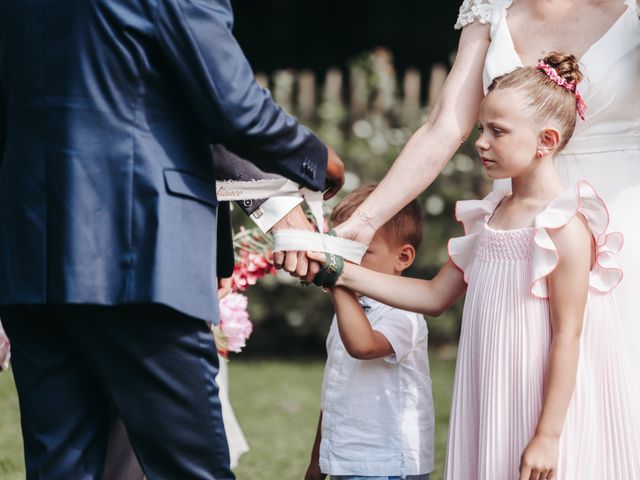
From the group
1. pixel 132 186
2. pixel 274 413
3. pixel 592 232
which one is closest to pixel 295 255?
pixel 132 186

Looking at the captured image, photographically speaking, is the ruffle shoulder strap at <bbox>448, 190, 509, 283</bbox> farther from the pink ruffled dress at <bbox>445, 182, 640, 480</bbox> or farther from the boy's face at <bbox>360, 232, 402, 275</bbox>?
the boy's face at <bbox>360, 232, 402, 275</bbox>

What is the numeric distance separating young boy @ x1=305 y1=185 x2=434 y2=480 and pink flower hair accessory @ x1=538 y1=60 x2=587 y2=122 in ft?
2.52

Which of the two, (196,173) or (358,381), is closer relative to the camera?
(196,173)

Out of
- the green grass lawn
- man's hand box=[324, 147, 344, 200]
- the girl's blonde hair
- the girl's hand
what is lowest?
the green grass lawn

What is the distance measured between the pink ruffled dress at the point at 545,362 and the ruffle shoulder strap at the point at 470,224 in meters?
0.17

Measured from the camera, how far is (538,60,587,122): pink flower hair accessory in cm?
292

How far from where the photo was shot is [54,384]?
2.75m

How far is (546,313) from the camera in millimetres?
2863

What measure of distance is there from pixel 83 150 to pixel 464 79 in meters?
1.36

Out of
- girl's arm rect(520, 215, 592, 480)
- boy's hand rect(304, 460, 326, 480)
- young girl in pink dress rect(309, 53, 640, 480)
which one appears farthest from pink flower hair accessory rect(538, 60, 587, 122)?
boy's hand rect(304, 460, 326, 480)

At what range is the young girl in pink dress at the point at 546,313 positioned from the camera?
2795 mm

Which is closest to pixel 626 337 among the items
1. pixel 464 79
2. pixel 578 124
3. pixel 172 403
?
pixel 578 124

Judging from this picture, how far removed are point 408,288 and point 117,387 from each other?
1016 mm

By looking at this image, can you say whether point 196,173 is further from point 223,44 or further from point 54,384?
point 54,384
